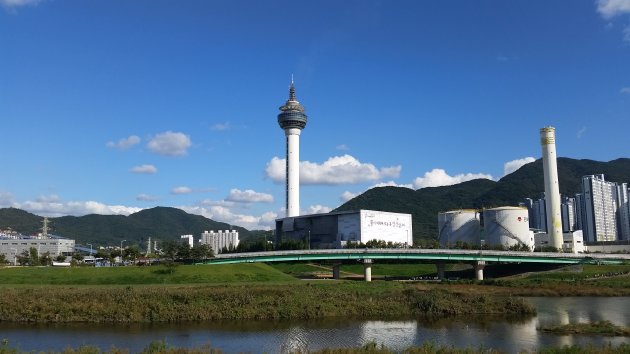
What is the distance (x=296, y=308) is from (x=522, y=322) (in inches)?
764

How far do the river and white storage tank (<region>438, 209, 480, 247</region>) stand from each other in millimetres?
119203

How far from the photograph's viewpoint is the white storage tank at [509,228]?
151 meters

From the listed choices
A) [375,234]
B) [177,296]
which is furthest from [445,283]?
[375,234]

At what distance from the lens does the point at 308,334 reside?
3859 cm

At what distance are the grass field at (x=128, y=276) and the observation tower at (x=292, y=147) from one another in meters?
94.3

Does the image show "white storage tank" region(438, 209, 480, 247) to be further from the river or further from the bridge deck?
the river

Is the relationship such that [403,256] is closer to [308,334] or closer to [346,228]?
[346,228]

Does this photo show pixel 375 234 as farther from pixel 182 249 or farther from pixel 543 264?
pixel 182 249

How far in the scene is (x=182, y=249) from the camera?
8900 centimetres

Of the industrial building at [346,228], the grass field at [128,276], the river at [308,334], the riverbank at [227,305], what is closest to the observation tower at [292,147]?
the industrial building at [346,228]

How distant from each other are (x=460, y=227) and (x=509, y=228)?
17.8 meters

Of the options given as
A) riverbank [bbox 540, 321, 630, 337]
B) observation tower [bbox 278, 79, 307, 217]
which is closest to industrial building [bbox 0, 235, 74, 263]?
observation tower [bbox 278, 79, 307, 217]

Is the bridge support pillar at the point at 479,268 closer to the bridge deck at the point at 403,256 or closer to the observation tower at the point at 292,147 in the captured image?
the bridge deck at the point at 403,256

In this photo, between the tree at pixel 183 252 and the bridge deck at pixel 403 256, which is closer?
the tree at pixel 183 252
